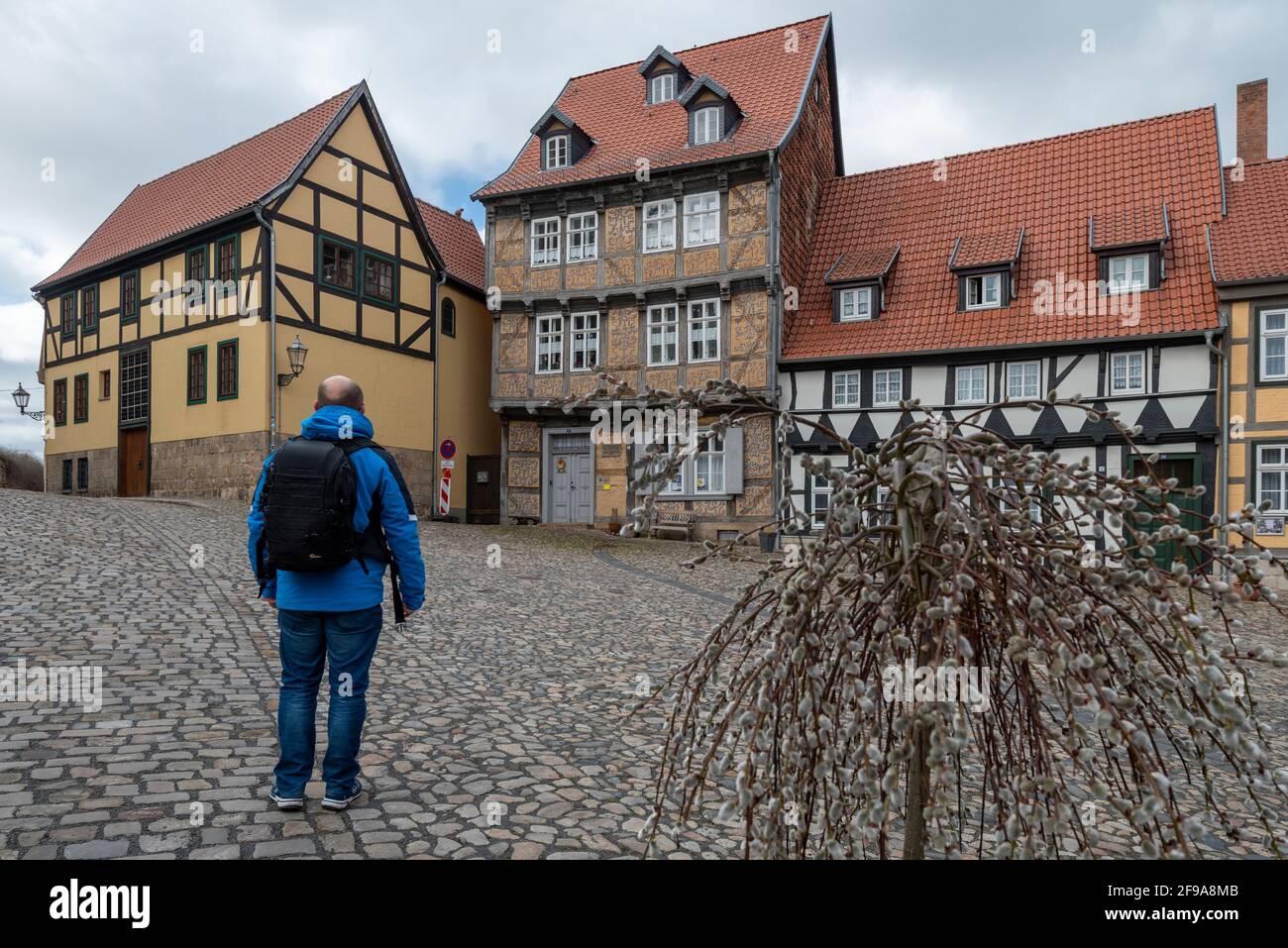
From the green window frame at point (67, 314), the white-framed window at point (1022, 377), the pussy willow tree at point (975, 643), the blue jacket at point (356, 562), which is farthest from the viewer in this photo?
the green window frame at point (67, 314)

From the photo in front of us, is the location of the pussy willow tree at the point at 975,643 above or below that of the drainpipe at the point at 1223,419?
below

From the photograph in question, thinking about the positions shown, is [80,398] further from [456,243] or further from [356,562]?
[356,562]

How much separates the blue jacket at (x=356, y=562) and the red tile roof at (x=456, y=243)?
853 inches

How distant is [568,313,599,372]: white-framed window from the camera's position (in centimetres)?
2120

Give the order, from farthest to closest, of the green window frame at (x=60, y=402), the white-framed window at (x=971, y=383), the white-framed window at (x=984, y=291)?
the green window frame at (x=60, y=402)
the white-framed window at (x=984, y=291)
the white-framed window at (x=971, y=383)

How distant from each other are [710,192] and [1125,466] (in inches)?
419

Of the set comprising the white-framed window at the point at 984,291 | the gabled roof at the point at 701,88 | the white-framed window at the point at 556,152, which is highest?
the gabled roof at the point at 701,88

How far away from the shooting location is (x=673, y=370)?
20.3 meters

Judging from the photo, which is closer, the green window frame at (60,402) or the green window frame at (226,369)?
the green window frame at (226,369)

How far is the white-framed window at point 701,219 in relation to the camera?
1984 cm

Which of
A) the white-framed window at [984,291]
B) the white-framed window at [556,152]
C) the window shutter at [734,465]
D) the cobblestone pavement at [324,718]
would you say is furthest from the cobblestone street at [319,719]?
the white-framed window at [556,152]

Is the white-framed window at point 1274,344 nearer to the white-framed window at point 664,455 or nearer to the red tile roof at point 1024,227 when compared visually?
the red tile roof at point 1024,227

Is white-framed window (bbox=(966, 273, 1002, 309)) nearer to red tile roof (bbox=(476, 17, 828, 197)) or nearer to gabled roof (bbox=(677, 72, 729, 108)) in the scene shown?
red tile roof (bbox=(476, 17, 828, 197))

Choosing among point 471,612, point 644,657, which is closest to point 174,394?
point 471,612
